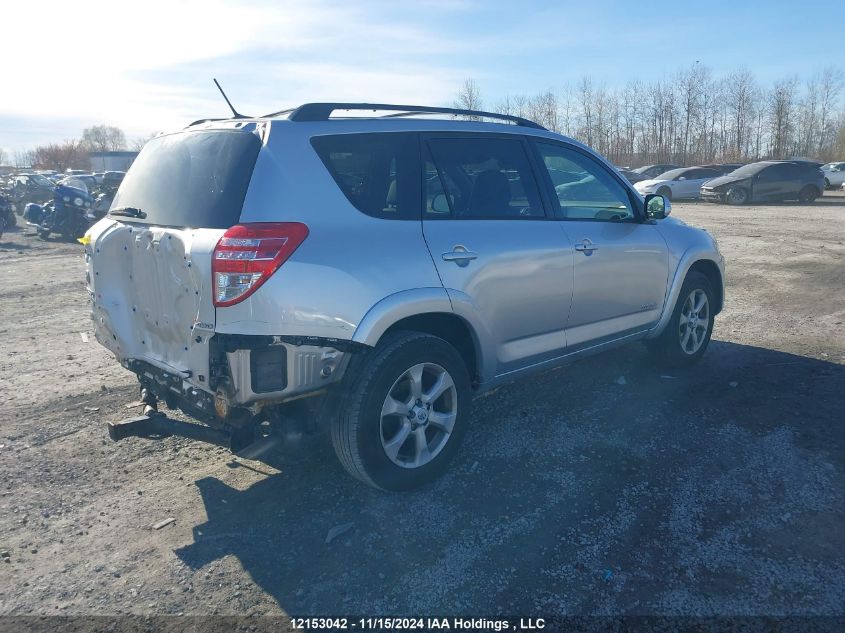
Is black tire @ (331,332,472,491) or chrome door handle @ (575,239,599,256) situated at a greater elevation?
chrome door handle @ (575,239,599,256)

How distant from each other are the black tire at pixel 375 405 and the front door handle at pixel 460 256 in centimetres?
45

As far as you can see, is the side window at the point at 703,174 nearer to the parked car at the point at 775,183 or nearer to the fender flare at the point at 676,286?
the parked car at the point at 775,183

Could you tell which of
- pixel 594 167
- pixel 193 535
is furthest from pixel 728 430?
pixel 193 535

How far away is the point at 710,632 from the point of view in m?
2.68

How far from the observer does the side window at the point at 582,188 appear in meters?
4.66

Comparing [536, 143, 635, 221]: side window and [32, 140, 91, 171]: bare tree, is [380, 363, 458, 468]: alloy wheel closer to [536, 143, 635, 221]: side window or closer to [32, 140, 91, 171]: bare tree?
[536, 143, 635, 221]: side window

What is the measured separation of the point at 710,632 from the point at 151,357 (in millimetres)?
2966

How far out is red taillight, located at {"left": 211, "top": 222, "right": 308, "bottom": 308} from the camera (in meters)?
3.05

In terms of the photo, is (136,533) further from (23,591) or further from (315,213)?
(315,213)

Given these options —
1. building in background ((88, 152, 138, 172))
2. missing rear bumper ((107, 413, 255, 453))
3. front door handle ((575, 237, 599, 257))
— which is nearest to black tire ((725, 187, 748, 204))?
front door handle ((575, 237, 599, 257))

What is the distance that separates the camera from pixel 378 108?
4.01 metres

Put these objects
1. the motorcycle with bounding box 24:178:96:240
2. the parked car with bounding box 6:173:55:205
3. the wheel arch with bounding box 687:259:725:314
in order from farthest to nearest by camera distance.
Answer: the parked car with bounding box 6:173:55:205 < the motorcycle with bounding box 24:178:96:240 < the wheel arch with bounding box 687:259:725:314

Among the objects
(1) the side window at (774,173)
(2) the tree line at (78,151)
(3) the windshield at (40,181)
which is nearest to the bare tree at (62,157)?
(2) the tree line at (78,151)

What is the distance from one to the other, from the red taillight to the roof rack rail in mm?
769
